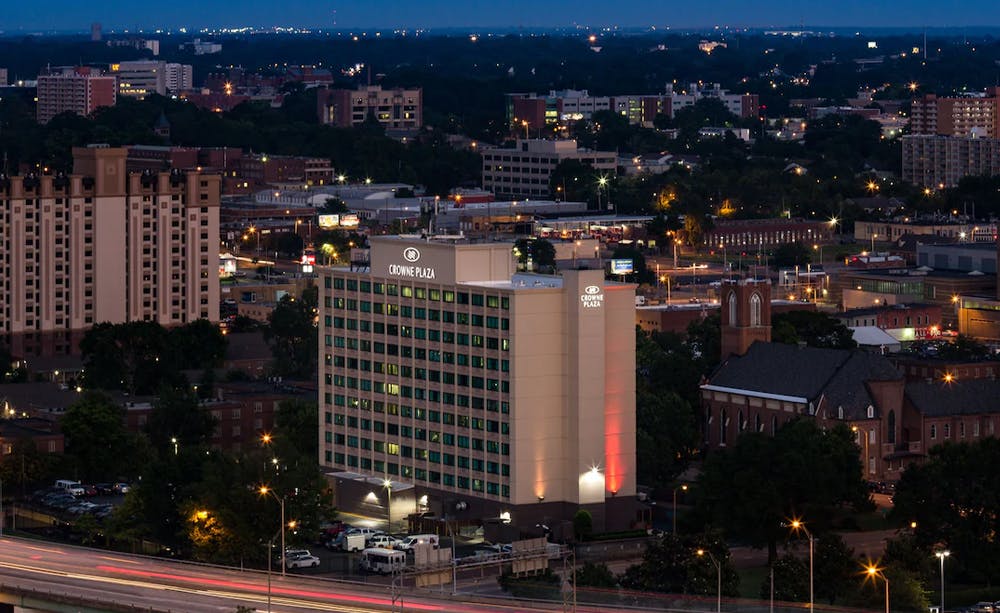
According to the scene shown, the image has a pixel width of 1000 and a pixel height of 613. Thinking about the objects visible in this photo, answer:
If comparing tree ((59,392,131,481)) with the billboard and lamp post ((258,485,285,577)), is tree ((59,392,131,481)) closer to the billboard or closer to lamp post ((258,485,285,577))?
lamp post ((258,485,285,577))

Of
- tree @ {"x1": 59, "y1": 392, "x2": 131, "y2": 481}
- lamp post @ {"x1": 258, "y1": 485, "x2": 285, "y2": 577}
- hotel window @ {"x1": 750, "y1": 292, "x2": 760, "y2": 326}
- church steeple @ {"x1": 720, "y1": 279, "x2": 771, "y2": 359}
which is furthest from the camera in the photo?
hotel window @ {"x1": 750, "y1": 292, "x2": 760, "y2": 326}

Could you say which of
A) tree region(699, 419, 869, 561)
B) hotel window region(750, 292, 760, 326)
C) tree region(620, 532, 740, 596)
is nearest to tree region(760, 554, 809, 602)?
tree region(620, 532, 740, 596)

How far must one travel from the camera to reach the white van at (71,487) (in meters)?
87.9

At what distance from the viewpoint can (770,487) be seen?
77250 mm

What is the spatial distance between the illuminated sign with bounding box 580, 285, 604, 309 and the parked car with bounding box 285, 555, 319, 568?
1197 cm

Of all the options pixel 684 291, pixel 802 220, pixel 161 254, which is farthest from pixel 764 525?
pixel 802 220

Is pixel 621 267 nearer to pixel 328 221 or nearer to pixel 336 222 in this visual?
pixel 336 222

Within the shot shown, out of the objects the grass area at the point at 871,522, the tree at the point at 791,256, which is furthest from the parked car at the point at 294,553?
the tree at the point at 791,256

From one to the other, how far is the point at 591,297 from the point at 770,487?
27.7 ft

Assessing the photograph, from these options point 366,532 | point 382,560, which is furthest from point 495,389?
point 382,560

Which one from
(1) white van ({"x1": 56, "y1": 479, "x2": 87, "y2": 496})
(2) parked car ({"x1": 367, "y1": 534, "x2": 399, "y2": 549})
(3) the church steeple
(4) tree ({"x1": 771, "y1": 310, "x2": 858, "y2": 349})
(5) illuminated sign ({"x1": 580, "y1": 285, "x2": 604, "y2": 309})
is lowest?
(1) white van ({"x1": 56, "y1": 479, "x2": 87, "y2": 496})

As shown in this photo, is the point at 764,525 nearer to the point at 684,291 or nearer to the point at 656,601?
the point at 656,601

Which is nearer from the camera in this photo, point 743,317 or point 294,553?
point 294,553

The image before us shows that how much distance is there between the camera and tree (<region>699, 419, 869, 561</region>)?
7700 cm
